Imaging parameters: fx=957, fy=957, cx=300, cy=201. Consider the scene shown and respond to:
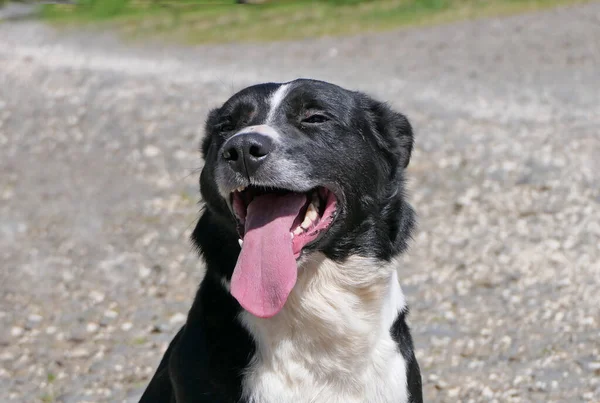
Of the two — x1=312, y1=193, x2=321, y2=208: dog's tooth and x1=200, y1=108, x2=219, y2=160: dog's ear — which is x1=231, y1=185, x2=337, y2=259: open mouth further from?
x1=200, y1=108, x2=219, y2=160: dog's ear

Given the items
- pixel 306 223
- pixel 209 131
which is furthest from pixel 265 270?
pixel 209 131

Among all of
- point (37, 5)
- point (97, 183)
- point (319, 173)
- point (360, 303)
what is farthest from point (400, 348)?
point (37, 5)

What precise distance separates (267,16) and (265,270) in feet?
46.2

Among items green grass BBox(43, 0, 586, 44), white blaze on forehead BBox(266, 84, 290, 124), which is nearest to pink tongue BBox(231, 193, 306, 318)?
white blaze on forehead BBox(266, 84, 290, 124)

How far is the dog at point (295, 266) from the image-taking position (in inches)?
148

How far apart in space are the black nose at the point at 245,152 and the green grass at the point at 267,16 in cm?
1222

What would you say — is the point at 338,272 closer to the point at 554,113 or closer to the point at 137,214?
the point at 137,214

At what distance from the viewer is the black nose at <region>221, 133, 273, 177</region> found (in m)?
3.71

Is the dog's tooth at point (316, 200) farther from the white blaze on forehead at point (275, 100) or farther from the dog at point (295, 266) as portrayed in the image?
the white blaze on forehead at point (275, 100)

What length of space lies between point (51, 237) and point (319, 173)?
5.27m

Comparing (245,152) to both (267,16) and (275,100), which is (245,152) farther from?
(267,16)

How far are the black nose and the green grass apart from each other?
481 inches

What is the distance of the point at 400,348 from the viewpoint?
405 centimetres

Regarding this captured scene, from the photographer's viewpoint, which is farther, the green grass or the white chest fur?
the green grass
